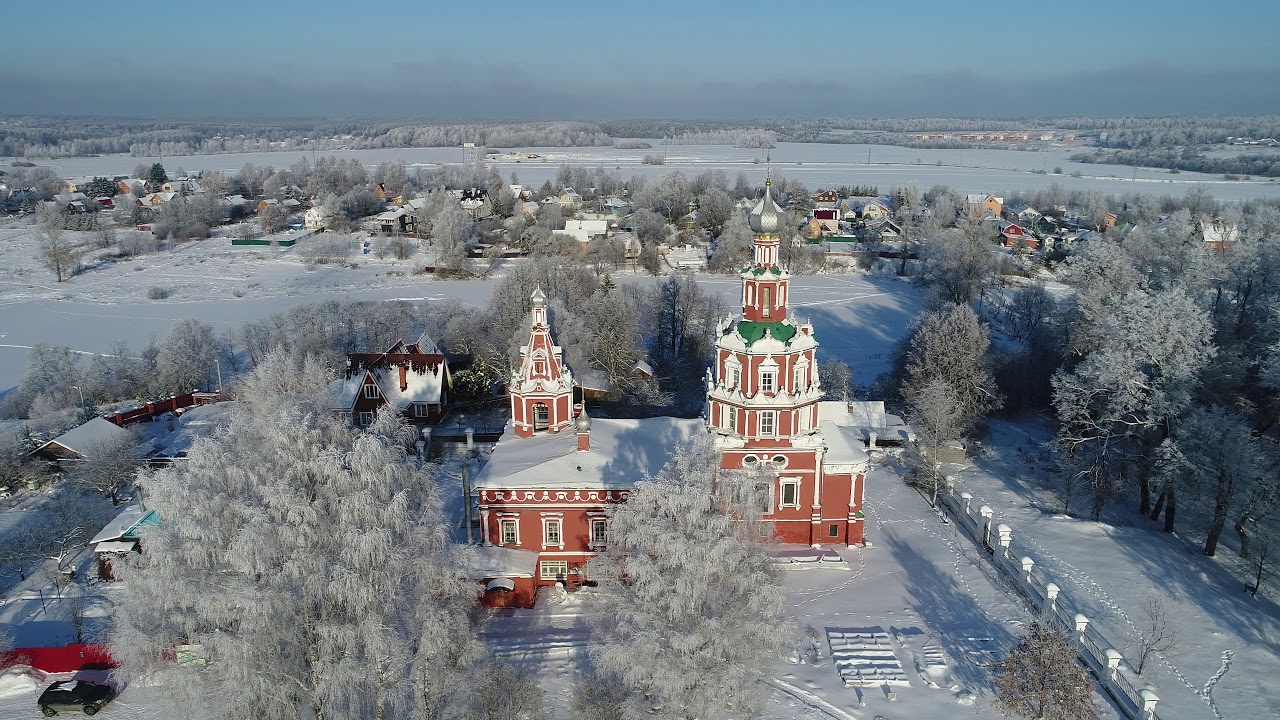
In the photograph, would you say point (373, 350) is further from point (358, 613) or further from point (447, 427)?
point (358, 613)

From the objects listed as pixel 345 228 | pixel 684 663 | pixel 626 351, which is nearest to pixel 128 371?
pixel 626 351

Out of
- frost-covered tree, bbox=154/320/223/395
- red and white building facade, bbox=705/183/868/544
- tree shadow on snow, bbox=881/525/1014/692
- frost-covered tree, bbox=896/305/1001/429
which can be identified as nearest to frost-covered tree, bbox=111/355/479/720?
red and white building facade, bbox=705/183/868/544

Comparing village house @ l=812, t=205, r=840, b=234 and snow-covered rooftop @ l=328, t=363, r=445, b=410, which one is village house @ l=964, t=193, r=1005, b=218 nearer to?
village house @ l=812, t=205, r=840, b=234

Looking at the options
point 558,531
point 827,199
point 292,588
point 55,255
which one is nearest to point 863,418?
point 558,531

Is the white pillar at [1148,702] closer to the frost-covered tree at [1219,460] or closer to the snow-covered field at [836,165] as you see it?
the frost-covered tree at [1219,460]

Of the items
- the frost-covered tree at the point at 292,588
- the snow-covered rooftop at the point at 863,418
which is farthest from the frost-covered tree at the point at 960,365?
the frost-covered tree at the point at 292,588

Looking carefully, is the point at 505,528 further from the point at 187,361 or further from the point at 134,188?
the point at 134,188
